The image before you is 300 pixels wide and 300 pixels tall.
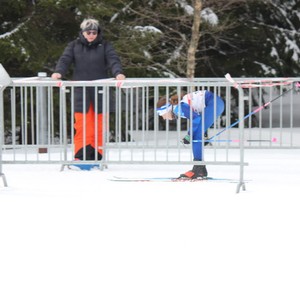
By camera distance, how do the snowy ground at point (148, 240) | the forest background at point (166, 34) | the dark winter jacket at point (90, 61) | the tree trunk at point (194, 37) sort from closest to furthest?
the snowy ground at point (148, 240), the dark winter jacket at point (90, 61), the forest background at point (166, 34), the tree trunk at point (194, 37)

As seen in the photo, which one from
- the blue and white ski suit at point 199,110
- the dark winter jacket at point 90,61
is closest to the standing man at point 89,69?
the dark winter jacket at point 90,61

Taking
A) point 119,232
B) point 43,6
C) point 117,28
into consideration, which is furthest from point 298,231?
point 117,28

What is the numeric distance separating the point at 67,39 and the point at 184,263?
598 inches

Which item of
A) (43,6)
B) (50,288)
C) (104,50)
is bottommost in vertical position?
(50,288)

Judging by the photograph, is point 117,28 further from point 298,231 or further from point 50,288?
point 50,288

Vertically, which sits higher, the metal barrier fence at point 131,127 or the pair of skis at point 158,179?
the metal barrier fence at point 131,127

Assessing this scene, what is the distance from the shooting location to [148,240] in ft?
21.3

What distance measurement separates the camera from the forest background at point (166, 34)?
61.7 feet

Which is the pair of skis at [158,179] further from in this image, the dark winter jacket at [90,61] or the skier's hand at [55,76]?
the skier's hand at [55,76]

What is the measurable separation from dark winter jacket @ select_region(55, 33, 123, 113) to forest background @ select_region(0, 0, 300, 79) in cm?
662

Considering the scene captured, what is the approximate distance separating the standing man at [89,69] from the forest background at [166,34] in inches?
262

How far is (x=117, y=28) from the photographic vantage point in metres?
20.1

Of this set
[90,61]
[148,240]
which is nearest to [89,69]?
[90,61]

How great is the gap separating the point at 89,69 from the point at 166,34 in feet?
32.8
